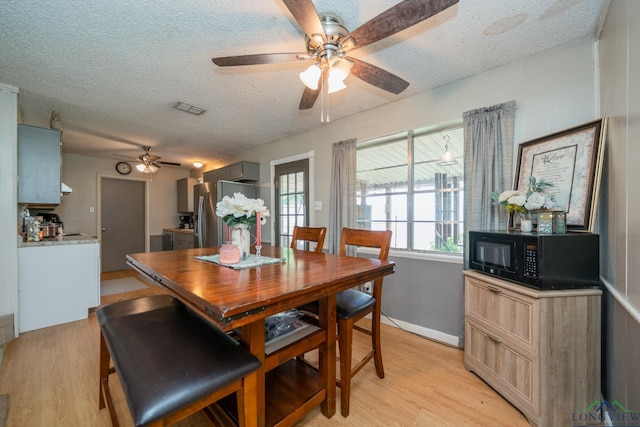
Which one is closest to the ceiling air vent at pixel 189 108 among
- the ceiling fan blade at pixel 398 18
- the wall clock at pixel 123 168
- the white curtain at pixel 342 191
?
the white curtain at pixel 342 191

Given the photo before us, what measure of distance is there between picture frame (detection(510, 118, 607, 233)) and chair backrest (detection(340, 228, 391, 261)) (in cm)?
113

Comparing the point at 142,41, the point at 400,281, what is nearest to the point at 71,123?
the point at 142,41

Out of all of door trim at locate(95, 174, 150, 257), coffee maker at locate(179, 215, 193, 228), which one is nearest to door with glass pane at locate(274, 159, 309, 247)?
coffee maker at locate(179, 215, 193, 228)

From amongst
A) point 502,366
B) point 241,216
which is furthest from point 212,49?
point 502,366

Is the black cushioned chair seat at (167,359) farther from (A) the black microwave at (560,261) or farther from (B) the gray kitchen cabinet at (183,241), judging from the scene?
(B) the gray kitchen cabinet at (183,241)

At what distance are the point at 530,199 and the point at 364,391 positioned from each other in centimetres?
165

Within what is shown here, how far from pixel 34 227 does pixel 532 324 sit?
180 inches

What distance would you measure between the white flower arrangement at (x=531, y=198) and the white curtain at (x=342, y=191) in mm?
1479

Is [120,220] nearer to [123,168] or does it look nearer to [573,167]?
[123,168]

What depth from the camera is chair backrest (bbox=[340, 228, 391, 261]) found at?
1698 mm

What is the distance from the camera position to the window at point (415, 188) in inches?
93.0

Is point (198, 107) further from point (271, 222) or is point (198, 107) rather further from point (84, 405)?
point (84, 405)

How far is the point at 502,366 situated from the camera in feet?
5.17

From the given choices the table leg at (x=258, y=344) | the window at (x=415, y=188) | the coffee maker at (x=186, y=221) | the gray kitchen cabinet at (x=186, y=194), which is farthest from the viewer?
the coffee maker at (x=186, y=221)
